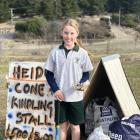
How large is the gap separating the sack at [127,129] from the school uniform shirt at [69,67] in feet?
1.74

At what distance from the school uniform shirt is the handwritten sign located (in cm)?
70

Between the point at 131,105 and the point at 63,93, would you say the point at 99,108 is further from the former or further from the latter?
the point at 63,93

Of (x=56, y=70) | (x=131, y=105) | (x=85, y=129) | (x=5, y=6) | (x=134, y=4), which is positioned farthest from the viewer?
(x=134, y=4)

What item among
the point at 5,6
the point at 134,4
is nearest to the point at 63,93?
the point at 5,6

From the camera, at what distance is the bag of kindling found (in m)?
6.18

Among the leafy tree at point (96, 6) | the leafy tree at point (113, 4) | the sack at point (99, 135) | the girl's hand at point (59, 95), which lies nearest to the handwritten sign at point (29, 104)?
the sack at point (99, 135)

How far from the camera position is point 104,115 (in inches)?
246

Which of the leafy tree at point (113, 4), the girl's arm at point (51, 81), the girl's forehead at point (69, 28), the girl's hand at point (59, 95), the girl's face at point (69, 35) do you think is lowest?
the leafy tree at point (113, 4)

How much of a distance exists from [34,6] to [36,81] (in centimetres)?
5402

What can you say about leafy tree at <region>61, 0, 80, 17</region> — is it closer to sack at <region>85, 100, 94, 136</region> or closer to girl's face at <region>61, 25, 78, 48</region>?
sack at <region>85, 100, 94, 136</region>

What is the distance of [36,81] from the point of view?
6.12m

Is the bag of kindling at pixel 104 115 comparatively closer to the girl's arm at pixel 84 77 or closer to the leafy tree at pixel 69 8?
the girl's arm at pixel 84 77

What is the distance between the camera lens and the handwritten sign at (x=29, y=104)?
605 cm

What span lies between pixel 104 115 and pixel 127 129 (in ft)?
2.74
